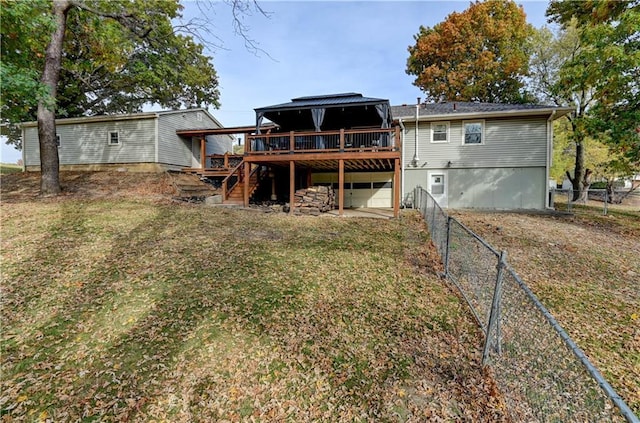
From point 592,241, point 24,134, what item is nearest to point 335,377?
point 592,241

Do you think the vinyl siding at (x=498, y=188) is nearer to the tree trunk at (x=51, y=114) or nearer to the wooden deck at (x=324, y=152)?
the wooden deck at (x=324, y=152)

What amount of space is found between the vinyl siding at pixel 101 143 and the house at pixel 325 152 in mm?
3022

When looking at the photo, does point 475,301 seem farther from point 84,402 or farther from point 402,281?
point 84,402

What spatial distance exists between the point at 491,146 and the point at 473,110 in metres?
2.10

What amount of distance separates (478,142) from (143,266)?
45.3 ft

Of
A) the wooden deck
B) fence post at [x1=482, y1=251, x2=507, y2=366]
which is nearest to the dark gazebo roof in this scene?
the wooden deck

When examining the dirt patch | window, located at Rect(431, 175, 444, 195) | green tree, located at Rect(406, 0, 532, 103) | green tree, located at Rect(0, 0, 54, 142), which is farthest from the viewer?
green tree, located at Rect(406, 0, 532, 103)

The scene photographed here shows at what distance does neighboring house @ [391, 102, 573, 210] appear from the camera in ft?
42.1

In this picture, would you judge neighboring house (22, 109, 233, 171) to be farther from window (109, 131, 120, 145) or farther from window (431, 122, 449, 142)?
window (431, 122, 449, 142)

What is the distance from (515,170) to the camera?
1310cm

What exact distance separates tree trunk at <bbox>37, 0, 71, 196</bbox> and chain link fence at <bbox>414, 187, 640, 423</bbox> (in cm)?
1434

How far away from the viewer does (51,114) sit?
36.1ft

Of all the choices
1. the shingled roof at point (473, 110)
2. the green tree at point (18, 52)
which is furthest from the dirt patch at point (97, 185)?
the shingled roof at point (473, 110)

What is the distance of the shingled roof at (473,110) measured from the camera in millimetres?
12454
